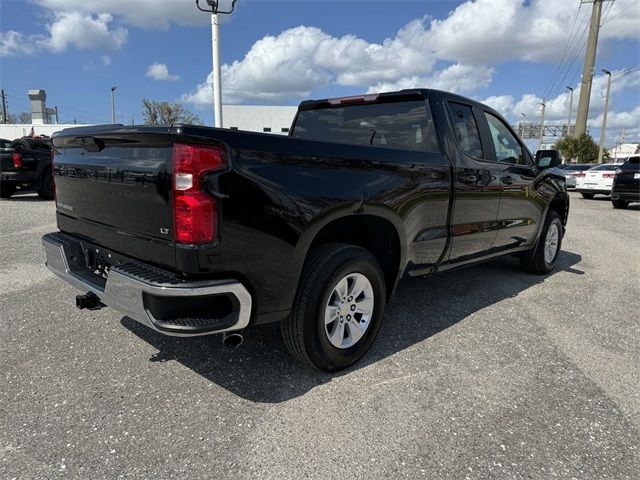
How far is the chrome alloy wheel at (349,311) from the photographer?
303 cm

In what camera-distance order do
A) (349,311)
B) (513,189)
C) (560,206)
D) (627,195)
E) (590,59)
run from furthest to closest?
(590,59) → (627,195) → (560,206) → (513,189) → (349,311)

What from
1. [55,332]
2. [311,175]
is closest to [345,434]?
[311,175]

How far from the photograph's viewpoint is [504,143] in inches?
192

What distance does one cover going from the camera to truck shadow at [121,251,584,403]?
303 cm

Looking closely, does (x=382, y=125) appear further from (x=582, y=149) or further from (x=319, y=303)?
(x=582, y=149)

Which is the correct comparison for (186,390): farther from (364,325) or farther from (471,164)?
(471,164)

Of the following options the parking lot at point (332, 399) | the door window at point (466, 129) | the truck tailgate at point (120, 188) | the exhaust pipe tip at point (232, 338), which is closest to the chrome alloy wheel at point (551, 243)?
the parking lot at point (332, 399)

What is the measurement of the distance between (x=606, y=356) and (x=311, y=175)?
2.69 metres

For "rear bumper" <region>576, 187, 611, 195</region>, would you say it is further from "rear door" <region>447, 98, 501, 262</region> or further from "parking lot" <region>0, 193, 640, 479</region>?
"rear door" <region>447, 98, 501, 262</region>

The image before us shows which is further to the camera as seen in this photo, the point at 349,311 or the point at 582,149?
the point at 582,149

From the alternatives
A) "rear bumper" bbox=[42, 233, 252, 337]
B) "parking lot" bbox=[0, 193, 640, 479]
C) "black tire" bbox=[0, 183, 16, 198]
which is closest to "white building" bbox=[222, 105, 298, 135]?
"black tire" bbox=[0, 183, 16, 198]

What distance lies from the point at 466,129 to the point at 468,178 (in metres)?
0.51

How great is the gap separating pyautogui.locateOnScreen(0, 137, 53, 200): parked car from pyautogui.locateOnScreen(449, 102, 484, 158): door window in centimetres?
1103

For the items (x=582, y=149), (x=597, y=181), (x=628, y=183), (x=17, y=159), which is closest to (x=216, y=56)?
(x=17, y=159)
